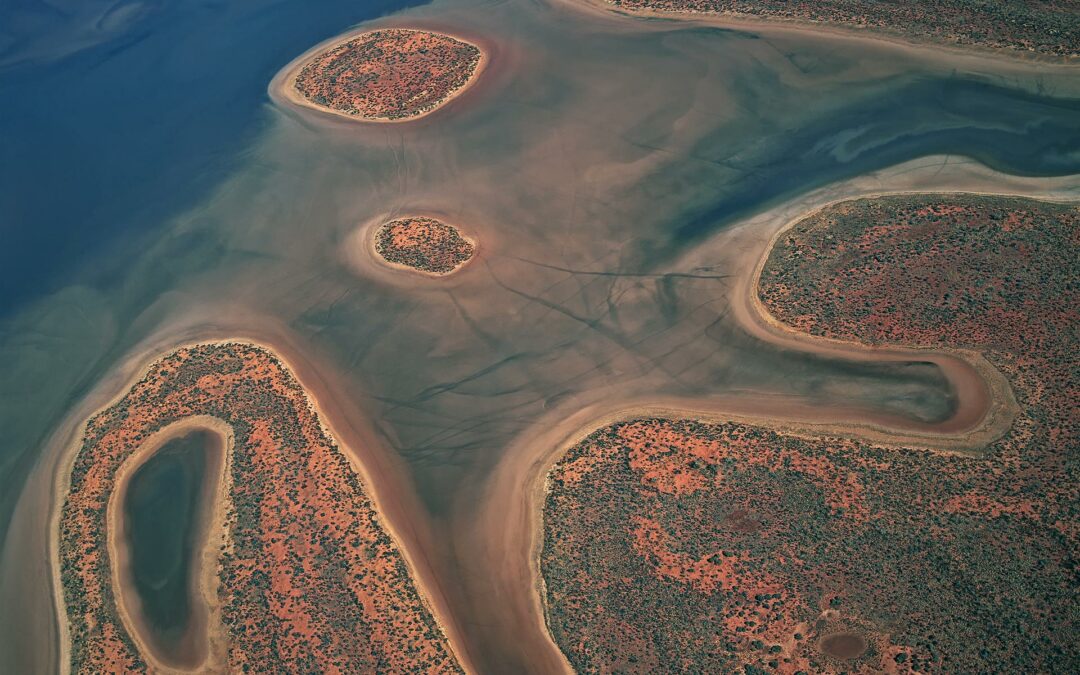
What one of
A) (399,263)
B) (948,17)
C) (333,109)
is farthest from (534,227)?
(948,17)

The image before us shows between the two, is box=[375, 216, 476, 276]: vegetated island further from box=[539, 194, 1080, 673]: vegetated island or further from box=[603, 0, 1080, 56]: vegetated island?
box=[603, 0, 1080, 56]: vegetated island

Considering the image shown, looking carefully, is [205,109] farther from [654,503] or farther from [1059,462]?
[1059,462]

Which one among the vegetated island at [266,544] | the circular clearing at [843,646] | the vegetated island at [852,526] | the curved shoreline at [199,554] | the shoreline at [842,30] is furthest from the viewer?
the shoreline at [842,30]

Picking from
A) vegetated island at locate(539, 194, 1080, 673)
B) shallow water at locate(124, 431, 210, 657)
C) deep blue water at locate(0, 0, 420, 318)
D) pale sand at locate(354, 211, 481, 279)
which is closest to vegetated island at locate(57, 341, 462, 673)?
shallow water at locate(124, 431, 210, 657)

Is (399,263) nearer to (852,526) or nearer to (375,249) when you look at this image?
(375,249)

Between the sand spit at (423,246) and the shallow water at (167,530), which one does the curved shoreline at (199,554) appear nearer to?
the shallow water at (167,530)

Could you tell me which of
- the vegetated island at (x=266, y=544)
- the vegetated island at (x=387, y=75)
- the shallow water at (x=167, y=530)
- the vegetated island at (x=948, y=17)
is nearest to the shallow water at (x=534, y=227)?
the vegetated island at (x=387, y=75)
